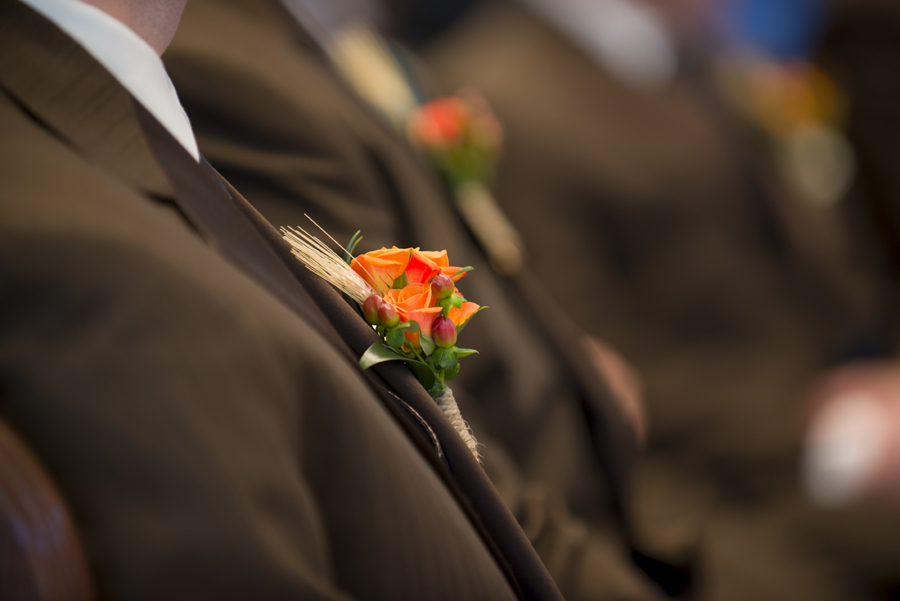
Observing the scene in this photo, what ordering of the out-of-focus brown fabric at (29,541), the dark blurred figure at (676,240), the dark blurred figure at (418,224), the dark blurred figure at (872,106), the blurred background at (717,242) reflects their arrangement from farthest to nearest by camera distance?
the dark blurred figure at (872,106) → the dark blurred figure at (676,240) → the blurred background at (717,242) → the dark blurred figure at (418,224) → the out-of-focus brown fabric at (29,541)

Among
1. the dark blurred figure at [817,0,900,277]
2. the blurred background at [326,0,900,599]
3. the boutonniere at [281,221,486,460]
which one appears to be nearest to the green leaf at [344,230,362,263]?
the boutonniere at [281,221,486,460]

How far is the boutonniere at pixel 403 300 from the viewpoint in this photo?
0.36 meters

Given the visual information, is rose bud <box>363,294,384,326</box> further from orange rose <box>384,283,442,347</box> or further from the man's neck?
the man's neck

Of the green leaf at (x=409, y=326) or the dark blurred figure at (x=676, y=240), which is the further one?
the dark blurred figure at (x=676, y=240)

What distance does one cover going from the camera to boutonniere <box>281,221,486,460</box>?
36 centimetres

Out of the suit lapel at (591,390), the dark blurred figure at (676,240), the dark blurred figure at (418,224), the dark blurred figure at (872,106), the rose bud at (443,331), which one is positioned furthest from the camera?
the dark blurred figure at (872,106)

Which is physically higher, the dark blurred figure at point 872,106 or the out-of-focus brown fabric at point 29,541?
the out-of-focus brown fabric at point 29,541

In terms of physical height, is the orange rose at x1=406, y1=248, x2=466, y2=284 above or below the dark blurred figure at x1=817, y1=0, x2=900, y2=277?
above

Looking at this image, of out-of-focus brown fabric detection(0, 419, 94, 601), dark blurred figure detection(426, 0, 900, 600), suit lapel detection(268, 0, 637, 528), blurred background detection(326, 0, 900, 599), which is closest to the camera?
out-of-focus brown fabric detection(0, 419, 94, 601)

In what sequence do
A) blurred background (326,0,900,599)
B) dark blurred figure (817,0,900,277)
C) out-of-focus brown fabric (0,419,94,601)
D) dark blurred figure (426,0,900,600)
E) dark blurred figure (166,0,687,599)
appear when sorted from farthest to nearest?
dark blurred figure (817,0,900,277)
dark blurred figure (426,0,900,600)
blurred background (326,0,900,599)
dark blurred figure (166,0,687,599)
out-of-focus brown fabric (0,419,94,601)

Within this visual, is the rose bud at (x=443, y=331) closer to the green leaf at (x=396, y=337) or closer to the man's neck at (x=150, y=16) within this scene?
the green leaf at (x=396, y=337)

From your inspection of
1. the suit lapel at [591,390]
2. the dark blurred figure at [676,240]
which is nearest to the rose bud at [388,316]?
the suit lapel at [591,390]

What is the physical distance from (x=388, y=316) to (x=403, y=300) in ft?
0.04

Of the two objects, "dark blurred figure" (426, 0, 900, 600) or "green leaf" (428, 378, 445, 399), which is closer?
"green leaf" (428, 378, 445, 399)
